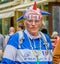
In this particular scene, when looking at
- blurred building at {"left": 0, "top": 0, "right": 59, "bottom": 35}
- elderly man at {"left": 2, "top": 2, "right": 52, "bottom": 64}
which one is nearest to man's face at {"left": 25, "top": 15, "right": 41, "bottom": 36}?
elderly man at {"left": 2, "top": 2, "right": 52, "bottom": 64}

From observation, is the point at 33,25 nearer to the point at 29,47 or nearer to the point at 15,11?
the point at 29,47

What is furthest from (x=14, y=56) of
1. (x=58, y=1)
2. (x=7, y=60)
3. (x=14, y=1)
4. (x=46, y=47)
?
(x=14, y=1)

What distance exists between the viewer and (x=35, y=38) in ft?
18.4

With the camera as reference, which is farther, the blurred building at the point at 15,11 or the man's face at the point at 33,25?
the blurred building at the point at 15,11

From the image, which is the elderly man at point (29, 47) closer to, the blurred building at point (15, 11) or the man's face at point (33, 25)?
the man's face at point (33, 25)

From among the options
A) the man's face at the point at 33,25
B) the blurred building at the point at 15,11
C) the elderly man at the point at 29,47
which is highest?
the man's face at the point at 33,25

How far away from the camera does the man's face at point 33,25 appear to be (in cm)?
557

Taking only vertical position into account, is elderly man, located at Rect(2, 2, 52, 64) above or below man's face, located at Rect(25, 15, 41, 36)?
below

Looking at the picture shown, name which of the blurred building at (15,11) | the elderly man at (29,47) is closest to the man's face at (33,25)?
the elderly man at (29,47)

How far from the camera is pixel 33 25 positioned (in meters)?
5.57

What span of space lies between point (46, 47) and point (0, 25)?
21925 millimetres

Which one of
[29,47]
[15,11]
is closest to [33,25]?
[29,47]

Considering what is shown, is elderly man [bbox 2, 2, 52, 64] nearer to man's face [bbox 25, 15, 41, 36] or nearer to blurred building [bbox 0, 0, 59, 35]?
man's face [bbox 25, 15, 41, 36]

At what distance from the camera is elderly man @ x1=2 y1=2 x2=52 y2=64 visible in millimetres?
5527
